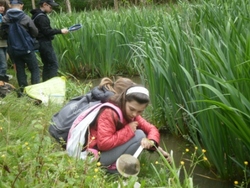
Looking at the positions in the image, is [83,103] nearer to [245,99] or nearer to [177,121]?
[177,121]

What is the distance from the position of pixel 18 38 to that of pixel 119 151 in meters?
2.47

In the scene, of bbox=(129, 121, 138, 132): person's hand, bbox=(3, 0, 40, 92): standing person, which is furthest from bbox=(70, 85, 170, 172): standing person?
bbox=(3, 0, 40, 92): standing person

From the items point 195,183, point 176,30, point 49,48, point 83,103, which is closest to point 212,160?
point 195,183

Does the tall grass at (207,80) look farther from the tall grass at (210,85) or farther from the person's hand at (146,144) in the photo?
the person's hand at (146,144)


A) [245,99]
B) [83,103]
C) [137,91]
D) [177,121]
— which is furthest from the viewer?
[177,121]

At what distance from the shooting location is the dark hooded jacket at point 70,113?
301 centimetres

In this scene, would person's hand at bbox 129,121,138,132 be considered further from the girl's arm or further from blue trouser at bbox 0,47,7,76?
blue trouser at bbox 0,47,7,76

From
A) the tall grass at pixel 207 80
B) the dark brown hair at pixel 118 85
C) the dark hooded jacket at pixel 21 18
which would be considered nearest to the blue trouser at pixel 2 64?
the dark hooded jacket at pixel 21 18

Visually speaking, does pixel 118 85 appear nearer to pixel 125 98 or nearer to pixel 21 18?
pixel 125 98

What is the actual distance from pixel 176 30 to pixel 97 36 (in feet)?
8.91

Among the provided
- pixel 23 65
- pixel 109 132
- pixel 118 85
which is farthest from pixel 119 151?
pixel 23 65

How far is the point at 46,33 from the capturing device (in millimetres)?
5398

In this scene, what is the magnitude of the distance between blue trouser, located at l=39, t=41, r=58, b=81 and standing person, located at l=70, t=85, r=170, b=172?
9.17 feet

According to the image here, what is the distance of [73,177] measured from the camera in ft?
6.86
